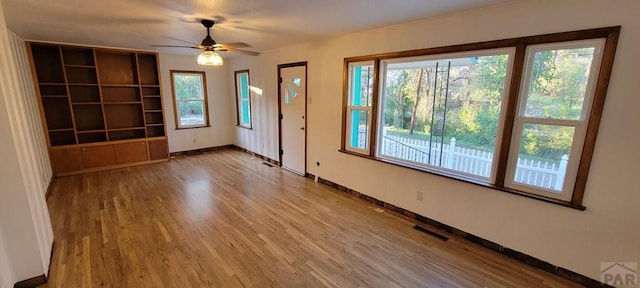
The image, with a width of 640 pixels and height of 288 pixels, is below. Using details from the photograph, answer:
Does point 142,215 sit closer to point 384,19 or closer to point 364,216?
point 364,216

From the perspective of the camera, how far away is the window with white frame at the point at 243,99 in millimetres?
6078

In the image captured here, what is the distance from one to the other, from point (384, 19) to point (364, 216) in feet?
7.56

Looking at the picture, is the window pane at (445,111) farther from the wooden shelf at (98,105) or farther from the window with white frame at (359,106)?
the wooden shelf at (98,105)

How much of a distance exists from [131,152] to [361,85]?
15.3 ft

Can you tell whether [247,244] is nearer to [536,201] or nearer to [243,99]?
[536,201]

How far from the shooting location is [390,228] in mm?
3018

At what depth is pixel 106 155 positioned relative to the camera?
4973mm

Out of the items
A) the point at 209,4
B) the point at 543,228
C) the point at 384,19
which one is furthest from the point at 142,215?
the point at 543,228

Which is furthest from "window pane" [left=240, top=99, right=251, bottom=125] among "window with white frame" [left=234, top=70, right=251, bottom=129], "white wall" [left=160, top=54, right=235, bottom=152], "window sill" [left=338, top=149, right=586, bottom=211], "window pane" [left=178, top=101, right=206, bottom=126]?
"window sill" [left=338, top=149, right=586, bottom=211]

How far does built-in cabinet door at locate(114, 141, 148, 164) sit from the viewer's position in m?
5.11

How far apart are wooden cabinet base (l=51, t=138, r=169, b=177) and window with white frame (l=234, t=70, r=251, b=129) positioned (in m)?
1.73

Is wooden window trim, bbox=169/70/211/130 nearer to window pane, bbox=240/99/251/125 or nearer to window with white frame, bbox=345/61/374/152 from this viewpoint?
window pane, bbox=240/99/251/125

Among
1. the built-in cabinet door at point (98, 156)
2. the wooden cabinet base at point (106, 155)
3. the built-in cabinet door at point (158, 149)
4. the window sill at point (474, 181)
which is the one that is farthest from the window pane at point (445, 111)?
the built-in cabinet door at point (98, 156)

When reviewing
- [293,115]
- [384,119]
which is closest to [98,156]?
[293,115]
